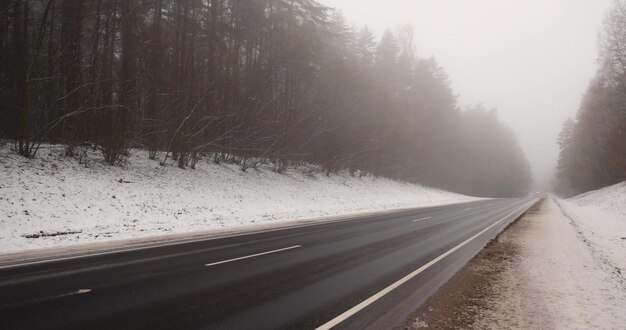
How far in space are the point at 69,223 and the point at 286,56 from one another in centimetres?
1918

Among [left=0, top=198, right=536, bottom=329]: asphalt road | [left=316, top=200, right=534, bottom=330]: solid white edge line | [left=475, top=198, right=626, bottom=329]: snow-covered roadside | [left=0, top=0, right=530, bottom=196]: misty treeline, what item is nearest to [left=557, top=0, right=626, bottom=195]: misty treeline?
[left=0, top=0, right=530, bottom=196]: misty treeline

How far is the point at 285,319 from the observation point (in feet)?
14.5

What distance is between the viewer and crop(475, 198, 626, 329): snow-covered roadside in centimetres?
469

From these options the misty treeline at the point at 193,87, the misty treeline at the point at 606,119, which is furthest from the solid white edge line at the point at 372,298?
the misty treeline at the point at 606,119

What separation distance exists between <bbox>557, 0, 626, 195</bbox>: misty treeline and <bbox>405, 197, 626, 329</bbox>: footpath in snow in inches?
991

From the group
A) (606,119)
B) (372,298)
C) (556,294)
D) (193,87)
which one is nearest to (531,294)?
(556,294)

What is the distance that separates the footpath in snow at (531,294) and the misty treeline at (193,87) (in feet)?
49.5

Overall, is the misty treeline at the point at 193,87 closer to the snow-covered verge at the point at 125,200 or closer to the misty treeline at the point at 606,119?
the snow-covered verge at the point at 125,200

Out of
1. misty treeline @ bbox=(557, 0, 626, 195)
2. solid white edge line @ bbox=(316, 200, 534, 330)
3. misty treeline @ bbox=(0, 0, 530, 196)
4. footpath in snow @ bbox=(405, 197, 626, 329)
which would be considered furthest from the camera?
misty treeline @ bbox=(557, 0, 626, 195)

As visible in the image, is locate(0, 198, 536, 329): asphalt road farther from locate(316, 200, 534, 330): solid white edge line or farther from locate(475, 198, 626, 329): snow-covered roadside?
locate(475, 198, 626, 329): snow-covered roadside

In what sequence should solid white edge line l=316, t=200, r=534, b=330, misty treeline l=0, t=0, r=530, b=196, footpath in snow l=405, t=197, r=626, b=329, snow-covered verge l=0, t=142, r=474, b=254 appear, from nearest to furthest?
solid white edge line l=316, t=200, r=534, b=330, footpath in snow l=405, t=197, r=626, b=329, snow-covered verge l=0, t=142, r=474, b=254, misty treeline l=0, t=0, r=530, b=196

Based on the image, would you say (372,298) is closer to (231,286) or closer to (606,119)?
(231,286)

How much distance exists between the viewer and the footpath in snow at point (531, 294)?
4.66m

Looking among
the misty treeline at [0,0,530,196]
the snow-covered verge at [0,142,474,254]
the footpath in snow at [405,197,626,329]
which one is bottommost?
the footpath in snow at [405,197,626,329]
